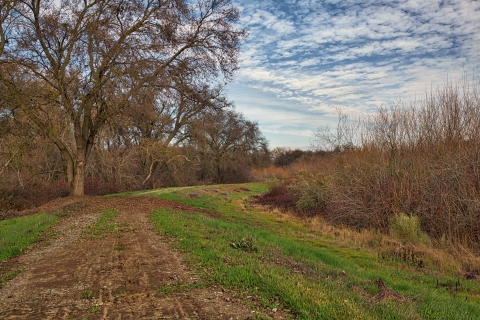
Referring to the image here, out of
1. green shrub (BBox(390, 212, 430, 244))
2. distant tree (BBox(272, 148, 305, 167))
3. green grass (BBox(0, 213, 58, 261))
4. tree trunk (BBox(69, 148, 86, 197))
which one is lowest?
green shrub (BBox(390, 212, 430, 244))

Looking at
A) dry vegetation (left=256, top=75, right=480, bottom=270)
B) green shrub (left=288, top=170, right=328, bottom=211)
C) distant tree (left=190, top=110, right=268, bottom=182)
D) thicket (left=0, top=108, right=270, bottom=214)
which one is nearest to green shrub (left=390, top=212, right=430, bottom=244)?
dry vegetation (left=256, top=75, right=480, bottom=270)

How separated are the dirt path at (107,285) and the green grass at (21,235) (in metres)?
0.38

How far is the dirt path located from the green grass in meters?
0.38

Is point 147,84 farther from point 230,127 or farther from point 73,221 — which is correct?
point 230,127

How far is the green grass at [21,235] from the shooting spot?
7116mm

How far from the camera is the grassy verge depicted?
4.36m

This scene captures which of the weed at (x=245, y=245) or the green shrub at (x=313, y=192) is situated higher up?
the green shrub at (x=313, y=192)

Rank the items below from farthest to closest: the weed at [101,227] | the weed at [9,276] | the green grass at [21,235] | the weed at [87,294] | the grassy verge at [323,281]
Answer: the weed at [101,227]
the green grass at [21,235]
the weed at [9,276]
the weed at [87,294]
the grassy verge at [323,281]

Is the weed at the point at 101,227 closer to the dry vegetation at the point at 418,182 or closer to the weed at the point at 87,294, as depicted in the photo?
the weed at the point at 87,294

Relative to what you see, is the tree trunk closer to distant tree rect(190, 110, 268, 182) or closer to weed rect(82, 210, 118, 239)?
weed rect(82, 210, 118, 239)

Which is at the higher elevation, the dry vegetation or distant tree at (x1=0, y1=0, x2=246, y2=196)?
distant tree at (x1=0, y1=0, x2=246, y2=196)

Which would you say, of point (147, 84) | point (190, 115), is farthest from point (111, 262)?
point (190, 115)

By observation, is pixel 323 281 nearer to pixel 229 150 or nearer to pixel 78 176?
pixel 78 176

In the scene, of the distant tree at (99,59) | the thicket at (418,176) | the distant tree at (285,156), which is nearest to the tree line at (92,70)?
the distant tree at (99,59)
